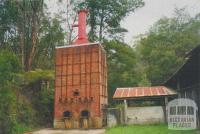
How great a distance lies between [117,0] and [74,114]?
1744 centimetres

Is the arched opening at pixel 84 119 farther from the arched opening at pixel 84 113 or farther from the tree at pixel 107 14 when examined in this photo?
the tree at pixel 107 14

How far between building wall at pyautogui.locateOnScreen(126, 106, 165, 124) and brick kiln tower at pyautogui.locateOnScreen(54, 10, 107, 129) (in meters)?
2.12

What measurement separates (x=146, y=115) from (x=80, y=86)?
5.18 m

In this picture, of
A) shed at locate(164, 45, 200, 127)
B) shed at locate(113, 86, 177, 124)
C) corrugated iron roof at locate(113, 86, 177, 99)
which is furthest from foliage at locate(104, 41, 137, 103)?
shed at locate(164, 45, 200, 127)

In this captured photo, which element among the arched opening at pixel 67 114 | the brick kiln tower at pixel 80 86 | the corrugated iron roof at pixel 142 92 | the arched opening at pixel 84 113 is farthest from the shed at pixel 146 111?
Answer: the arched opening at pixel 67 114

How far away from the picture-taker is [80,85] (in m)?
24.2

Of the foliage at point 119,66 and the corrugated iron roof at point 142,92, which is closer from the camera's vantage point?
the corrugated iron roof at point 142,92

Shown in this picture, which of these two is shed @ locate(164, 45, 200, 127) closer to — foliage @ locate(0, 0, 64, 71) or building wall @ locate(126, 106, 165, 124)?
building wall @ locate(126, 106, 165, 124)

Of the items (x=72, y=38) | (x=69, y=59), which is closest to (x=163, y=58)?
(x=72, y=38)

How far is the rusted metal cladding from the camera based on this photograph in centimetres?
2347

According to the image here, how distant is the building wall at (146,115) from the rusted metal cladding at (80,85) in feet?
7.04

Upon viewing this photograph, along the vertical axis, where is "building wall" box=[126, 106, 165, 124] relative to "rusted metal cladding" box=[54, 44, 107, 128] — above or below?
below

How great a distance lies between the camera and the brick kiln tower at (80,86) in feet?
76.9

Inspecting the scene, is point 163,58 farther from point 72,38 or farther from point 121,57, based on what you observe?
point 72,38
